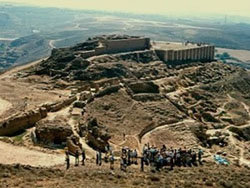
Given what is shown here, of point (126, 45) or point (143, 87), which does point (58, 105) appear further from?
point (126, 45)

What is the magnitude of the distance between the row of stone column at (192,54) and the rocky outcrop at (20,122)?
37.4 m

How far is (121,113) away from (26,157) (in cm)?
1664

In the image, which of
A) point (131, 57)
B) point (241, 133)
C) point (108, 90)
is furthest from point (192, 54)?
point (108, 90)

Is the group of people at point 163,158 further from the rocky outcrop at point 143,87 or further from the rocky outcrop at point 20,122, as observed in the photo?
the rocky outcrop at point 143,87

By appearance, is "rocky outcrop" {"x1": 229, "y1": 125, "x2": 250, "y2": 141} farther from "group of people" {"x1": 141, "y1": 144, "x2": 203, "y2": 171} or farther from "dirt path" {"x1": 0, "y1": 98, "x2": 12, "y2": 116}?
"dirt path" {"x1": 0, "y1": 98, "x2": 12, "y2": 116}

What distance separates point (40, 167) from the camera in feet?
82.2

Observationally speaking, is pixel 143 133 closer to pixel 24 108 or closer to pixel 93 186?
pixel 24 108

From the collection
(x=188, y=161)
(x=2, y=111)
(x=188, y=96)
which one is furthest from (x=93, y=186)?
(x=188, y=96)

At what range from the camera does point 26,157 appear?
27344 millimetres

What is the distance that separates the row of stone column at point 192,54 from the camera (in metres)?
70.6

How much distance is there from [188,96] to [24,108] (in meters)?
24.5

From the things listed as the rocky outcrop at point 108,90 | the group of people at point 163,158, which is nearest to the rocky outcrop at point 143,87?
the rocky outcrop at point 108,90

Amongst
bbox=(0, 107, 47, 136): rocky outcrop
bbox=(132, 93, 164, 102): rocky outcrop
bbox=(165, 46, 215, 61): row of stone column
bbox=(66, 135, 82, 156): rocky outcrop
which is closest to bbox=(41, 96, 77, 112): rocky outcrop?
bbox=(0, 107, 47, 136): rocky outcrop

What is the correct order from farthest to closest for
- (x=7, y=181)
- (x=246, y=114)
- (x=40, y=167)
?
(x=246, y=114)
(x=40, y=167)
(x=7, y=181)
